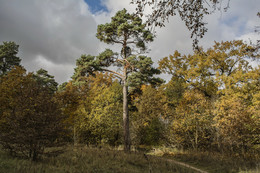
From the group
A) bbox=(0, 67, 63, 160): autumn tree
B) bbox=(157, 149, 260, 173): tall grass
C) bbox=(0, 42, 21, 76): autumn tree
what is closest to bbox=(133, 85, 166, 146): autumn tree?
bbox=(157, 149, 260, 173): tall grass

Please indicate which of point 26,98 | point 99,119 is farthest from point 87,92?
point 26,98

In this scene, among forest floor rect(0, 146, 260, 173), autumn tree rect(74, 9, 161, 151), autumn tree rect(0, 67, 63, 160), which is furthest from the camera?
autumn tree rect(74, 9, 161, 151)

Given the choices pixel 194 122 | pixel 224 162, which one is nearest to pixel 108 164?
pixel 224 162

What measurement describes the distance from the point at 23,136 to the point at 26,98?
156 cm

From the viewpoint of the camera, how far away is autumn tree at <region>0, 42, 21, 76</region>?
97.0ft

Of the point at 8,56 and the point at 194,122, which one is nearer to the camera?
the point at 194,122

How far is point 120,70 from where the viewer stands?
1705 cm

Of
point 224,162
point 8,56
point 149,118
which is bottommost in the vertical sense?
point 224,162

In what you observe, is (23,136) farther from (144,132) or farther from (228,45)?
(228,45)

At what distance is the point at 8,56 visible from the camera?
3028 cm

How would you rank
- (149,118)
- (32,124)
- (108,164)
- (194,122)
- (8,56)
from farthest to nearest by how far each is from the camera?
1. (8,56)
2. (149,118)
3. (194,122)
4. (108,164)
5. (32,124)

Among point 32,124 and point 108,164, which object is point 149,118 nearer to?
point 108,164

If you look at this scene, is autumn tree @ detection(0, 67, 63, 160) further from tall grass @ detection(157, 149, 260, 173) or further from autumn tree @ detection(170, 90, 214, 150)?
autumn tree @ detection(170, 90, 214, 150)

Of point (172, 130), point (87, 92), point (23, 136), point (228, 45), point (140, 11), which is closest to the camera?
point (140, 11)
